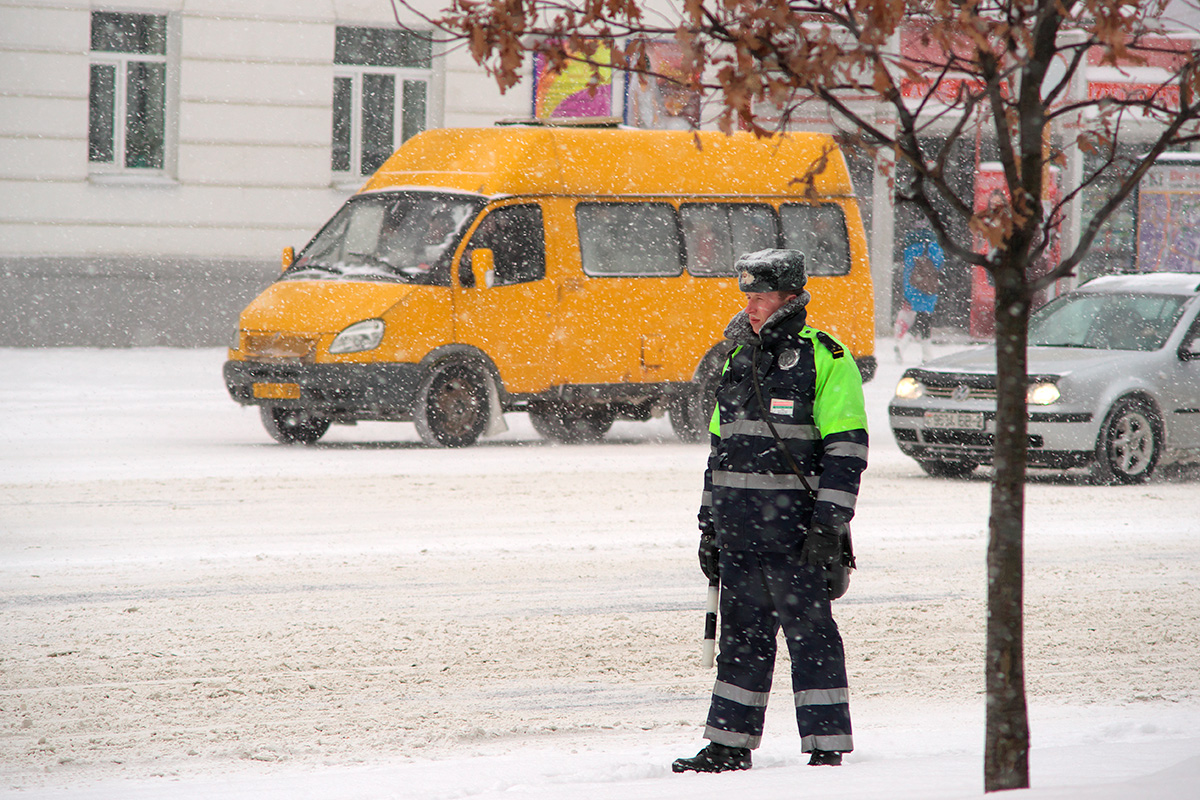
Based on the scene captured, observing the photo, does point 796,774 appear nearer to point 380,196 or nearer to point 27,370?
point 380,196

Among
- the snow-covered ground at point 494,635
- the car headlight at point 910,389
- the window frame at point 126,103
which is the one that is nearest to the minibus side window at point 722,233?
the car headlight at point 910,389

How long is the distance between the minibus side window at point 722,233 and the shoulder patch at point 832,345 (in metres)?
10.5

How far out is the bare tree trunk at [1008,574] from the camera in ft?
13.8

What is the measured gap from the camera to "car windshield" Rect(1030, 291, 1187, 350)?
13.7 meters

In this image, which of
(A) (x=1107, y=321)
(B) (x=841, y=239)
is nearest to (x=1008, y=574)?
(A) (x=1107, y=321)

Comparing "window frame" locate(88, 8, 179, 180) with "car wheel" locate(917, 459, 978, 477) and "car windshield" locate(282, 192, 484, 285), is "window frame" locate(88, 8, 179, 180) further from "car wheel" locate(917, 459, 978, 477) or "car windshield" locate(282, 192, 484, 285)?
"car wheel" locate(917, 459, 978, 477)

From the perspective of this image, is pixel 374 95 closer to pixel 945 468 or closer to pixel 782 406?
pixel 945 468

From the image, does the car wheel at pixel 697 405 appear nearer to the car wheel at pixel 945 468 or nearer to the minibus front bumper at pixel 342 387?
the car wheel at pixel 945 468

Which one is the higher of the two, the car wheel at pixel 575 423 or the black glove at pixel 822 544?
the black glove at pixel 822 544

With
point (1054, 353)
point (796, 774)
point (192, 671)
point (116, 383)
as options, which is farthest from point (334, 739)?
point (116, 383)

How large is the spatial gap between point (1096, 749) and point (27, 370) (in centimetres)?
1685

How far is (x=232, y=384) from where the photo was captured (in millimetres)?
14539

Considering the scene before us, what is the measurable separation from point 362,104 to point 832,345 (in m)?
20.2

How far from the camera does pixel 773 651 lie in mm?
5270
